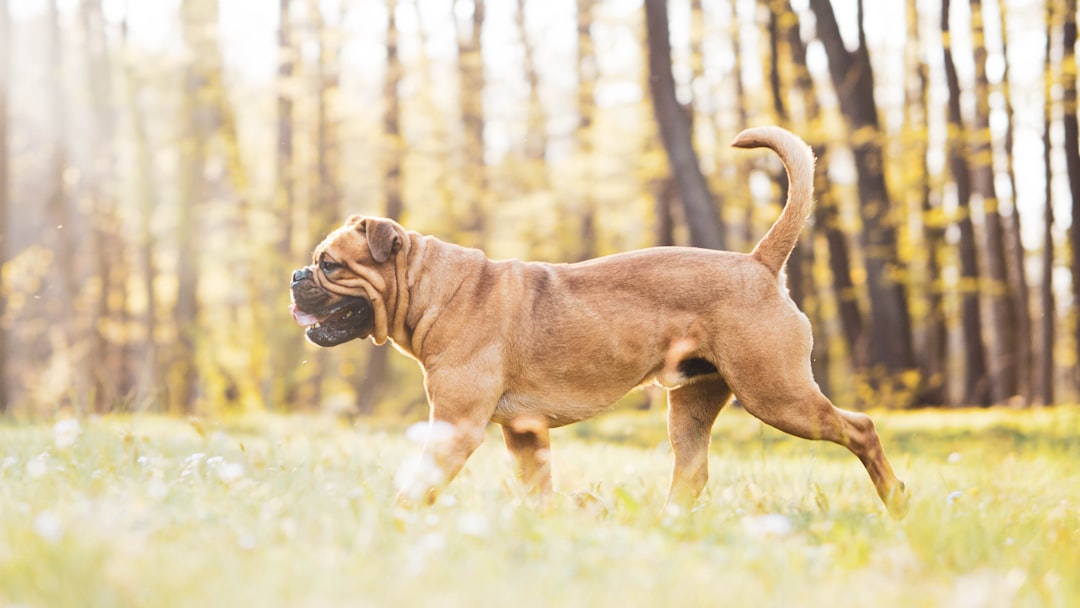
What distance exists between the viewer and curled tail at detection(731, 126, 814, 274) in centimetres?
565

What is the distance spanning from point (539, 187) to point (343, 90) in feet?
16.3

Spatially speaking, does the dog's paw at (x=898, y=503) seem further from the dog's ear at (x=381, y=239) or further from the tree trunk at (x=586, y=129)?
the tree trunk at (x=586, y=129)

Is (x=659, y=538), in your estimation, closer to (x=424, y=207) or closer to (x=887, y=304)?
(x=887, y=304)

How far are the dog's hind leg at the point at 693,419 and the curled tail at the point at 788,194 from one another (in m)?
0.79

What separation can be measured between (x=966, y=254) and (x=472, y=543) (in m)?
18.7

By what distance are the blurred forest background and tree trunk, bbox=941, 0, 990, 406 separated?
0.22ft

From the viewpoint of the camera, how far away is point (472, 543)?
3.41m

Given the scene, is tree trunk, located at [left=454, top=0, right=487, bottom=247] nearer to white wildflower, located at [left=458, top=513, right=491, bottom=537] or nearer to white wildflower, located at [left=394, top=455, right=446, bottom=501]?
white wildflower, located at [left=394, top=455, right=446, bottom=501]

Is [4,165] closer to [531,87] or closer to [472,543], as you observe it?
[531,87]

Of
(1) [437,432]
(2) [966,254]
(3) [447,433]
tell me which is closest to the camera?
(1) [437,432]

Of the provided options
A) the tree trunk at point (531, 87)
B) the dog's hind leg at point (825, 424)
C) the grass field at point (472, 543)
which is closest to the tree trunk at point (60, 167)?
the tree trunk at point (531, 87)

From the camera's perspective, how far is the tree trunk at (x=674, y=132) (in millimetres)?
12609

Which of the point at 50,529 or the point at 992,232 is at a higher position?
the point at 50,529

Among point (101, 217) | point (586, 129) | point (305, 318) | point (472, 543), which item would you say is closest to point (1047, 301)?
point (586, 129)
